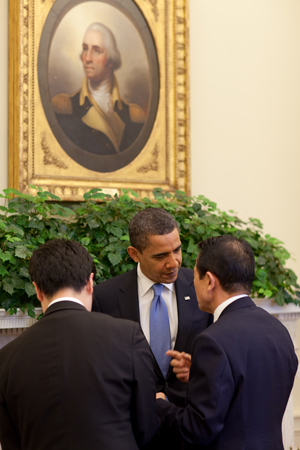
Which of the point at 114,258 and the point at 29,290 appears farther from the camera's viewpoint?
the point at 114,258

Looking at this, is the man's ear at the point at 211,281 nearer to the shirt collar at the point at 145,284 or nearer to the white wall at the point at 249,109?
the shirt collar at the point at 145,284

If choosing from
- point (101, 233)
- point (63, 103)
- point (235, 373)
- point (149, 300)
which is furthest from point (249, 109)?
point (235, 373)

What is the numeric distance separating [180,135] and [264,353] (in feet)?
10.3

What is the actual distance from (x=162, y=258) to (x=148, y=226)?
223mm

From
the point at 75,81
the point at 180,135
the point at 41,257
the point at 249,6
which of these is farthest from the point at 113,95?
the point at 41,257

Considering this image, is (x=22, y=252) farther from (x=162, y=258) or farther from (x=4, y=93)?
(x=4, y=93)

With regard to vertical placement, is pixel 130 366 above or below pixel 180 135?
below

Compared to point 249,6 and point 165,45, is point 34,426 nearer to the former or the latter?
point 165,45

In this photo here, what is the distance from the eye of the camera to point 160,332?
292 cm

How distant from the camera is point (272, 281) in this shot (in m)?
4.50

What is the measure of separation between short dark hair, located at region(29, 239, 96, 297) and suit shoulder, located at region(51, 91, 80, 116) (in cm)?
258

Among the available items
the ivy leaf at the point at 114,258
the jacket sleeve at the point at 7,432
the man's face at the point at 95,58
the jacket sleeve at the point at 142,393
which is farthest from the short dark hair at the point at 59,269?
the man's face at the point at 95,58

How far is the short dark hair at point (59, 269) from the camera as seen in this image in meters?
1.98

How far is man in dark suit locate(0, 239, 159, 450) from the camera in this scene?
1.81 meters
